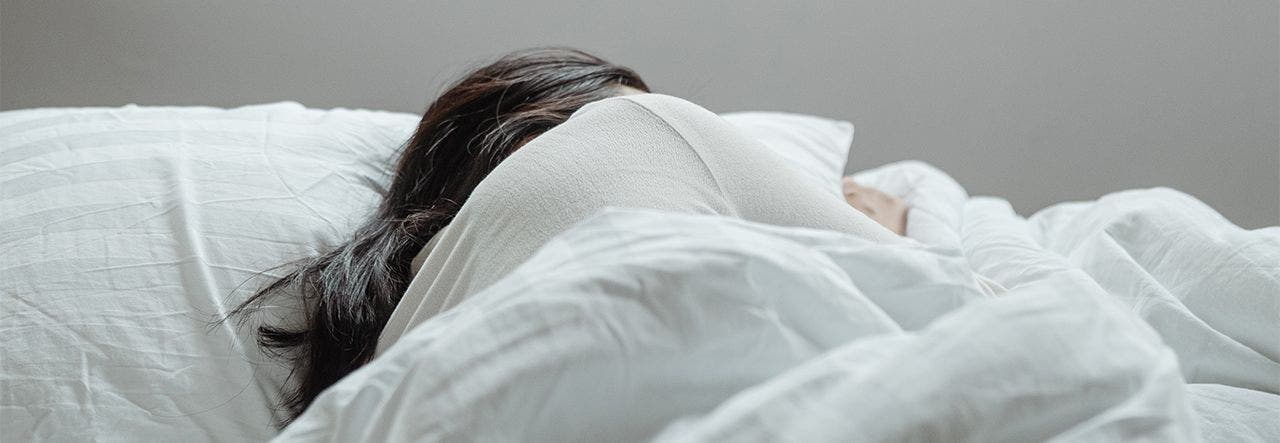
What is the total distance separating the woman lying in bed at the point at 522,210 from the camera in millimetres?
591

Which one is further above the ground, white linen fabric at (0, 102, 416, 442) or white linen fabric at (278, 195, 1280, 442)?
white linen fabric at (278, 195, 1280, 442)

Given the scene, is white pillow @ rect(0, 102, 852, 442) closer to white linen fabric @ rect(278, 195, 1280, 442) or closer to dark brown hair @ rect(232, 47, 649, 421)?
dark brown hair @ rect(232, 47, 649, 421)

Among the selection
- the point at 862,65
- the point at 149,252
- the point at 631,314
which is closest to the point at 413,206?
the point at 149,252

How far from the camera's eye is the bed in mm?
337

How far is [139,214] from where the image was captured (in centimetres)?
73

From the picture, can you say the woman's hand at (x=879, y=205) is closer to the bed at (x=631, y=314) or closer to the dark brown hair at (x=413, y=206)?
the bed at (x=631, y=314)

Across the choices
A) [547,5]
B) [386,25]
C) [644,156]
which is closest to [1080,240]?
[644,156]

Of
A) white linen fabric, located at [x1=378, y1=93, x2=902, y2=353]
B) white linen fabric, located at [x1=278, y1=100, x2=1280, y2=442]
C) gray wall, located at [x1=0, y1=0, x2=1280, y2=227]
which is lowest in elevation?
gray wall, located at [x1=0, y1=0, x2=1280, y2=227]

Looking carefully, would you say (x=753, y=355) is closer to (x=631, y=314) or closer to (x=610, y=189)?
(x=631, y=314)

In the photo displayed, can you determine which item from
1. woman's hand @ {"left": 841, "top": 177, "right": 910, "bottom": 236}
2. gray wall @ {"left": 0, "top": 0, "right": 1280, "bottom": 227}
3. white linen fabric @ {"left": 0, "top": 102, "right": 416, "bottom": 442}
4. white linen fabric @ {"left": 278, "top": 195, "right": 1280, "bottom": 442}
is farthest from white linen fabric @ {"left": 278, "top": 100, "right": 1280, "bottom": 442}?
gray wall @ {"left": 0, "top": 0, "right": 1280, "bottom": 227}

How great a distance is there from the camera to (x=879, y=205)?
1150mm

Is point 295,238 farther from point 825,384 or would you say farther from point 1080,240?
point 1080,240

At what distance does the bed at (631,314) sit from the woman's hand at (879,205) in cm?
2

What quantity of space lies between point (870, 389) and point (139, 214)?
1.93 ft
